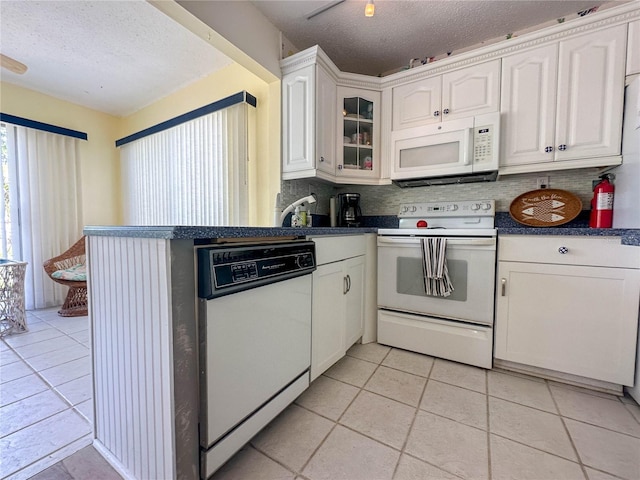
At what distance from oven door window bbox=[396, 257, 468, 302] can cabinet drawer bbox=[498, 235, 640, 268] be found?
0.24m

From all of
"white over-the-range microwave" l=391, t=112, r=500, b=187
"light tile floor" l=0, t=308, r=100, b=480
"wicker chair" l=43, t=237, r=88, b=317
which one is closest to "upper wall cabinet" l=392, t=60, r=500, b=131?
"white over-the-range microwave" l=391, t=112, r=500, b=187

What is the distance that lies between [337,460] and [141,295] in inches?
36.6

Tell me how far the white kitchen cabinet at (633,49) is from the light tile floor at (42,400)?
129 inches

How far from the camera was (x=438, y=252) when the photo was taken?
1.68 m

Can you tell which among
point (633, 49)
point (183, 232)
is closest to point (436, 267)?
point (183, 232)

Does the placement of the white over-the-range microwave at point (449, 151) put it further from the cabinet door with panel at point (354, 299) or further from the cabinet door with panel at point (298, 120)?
the cabinet door with panel at point (354, 299)

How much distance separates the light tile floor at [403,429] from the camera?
37.8 inches

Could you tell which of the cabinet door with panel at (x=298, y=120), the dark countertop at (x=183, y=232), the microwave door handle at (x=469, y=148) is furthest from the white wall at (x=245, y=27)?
the microwave door handle at (x=469, y=148)

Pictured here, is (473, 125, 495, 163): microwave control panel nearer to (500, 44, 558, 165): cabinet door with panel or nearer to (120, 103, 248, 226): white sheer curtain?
(500, 44, 558, 165): cabinet door with panel

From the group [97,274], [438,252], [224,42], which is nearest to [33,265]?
[97,274]

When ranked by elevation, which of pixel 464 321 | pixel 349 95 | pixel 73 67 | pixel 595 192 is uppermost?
pixel 73 67

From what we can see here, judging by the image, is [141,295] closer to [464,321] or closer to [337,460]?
[337,460]

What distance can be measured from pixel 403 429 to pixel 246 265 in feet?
3.31

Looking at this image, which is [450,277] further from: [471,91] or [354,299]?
[471,91]
